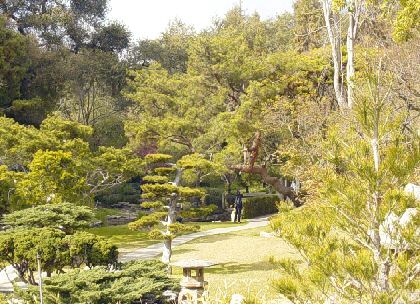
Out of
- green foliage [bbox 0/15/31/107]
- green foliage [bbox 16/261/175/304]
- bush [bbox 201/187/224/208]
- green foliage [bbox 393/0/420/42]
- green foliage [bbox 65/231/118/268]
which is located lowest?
bush [bbox 201/187/224/208]

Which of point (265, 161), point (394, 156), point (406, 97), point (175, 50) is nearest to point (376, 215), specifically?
point (394, 156)

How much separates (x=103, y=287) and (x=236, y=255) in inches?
342

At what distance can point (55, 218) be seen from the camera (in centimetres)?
1109

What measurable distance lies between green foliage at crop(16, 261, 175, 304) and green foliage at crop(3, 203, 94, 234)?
1.91m

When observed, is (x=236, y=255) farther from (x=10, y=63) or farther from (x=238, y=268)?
(x=10, y=63)

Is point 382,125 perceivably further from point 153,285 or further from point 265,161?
point 265,161

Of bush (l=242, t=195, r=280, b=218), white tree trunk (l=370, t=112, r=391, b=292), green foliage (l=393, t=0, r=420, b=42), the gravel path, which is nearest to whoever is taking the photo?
white tree trunk (l=370, t=112, r=391, b=292)

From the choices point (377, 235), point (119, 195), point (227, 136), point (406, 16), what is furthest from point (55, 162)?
point (119, 195)

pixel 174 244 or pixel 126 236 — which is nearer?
pixel 174 244

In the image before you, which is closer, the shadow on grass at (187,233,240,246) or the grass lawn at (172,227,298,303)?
the grass lawn at (172,227,298,303)

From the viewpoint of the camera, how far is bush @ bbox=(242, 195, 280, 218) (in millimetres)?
28281

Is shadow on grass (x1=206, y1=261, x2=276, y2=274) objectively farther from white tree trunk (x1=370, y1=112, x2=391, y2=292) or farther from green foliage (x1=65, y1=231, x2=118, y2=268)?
white tree trunk (x1=370, y1=112, x2=391, y2=292)

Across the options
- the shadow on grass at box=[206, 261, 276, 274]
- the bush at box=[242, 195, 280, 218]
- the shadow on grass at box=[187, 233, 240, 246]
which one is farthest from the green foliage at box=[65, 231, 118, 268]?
the bush at box=[242, 195, 280, 218]

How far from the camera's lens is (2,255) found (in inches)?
390
